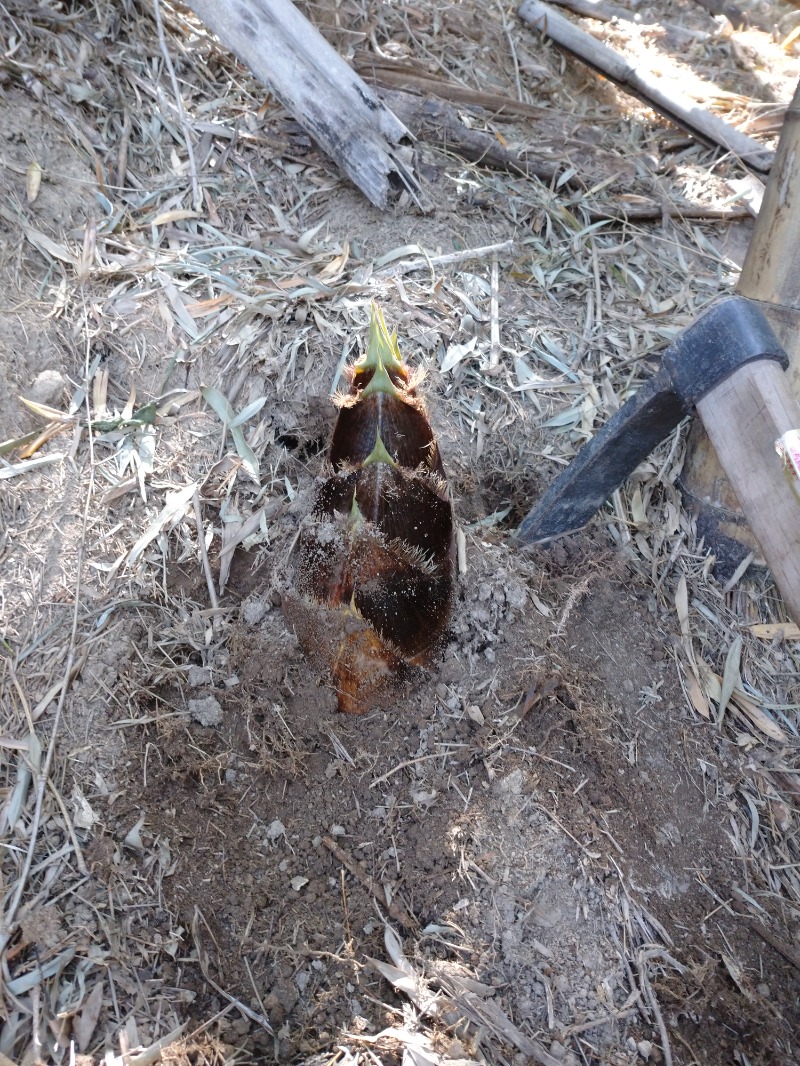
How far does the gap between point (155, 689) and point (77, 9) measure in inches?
89.0

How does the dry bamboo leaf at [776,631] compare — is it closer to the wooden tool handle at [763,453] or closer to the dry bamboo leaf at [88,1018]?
the wooden tool handle at [763,453]

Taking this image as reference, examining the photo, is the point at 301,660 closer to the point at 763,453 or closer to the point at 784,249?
the point at 763,453

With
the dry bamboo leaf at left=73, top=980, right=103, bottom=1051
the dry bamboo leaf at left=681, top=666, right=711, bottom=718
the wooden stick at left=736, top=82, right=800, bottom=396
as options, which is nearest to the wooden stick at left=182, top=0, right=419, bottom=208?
the wooden stick at left=736, top=82, right=800, bottom=396

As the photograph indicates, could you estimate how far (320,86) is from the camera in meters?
2.34

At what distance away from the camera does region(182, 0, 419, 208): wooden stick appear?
7.65 ft

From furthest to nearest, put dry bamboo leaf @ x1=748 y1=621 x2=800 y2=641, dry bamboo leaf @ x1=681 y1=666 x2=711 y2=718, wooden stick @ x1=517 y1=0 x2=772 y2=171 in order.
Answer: wooden stick @ x1=517 y1=0 x2=772 y2=171
dry bamboo leaf @ x1=748 y1=621 x2=800 y2=641
dry bamboo leaf @ x1=681 y1=666 x2=711 y2=718

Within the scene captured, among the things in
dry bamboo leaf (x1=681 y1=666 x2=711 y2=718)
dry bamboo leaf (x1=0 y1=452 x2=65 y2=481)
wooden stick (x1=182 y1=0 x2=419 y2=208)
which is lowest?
dry bamboo leaf (x1=681 y1=666 x2=711 y2=718)

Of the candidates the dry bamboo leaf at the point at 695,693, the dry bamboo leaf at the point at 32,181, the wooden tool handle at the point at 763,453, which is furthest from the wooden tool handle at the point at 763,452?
the dry bamboo leaf at the point at 32,181

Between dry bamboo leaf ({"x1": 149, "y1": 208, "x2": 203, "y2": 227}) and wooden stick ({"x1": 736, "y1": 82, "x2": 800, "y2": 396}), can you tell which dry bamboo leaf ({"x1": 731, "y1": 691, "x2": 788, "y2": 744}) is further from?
dry bamboo leaf ({"x1": 149, "y1": 208, "x2": 203, "y2": 227})

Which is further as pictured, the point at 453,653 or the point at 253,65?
the point at 253,65

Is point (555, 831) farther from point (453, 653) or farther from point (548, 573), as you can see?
point (548, 573)

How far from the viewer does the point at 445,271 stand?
2.34m

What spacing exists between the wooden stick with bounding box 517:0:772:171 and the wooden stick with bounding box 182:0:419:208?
130 centimetres

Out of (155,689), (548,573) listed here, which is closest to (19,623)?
(155,689)
